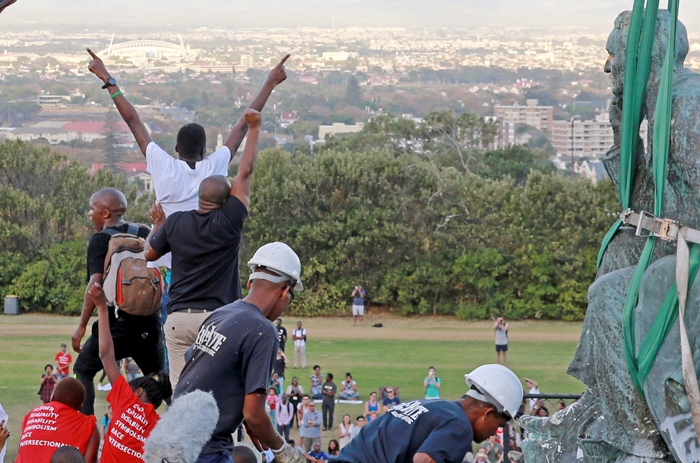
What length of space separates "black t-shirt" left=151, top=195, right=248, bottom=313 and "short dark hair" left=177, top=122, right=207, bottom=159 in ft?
2.05

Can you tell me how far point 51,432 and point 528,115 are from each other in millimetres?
122590

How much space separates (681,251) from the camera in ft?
9.55

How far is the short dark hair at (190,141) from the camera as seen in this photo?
16.6 ft

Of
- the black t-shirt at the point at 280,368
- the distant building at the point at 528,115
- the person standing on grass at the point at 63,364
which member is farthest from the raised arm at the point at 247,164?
the distant building at the point at 528,115

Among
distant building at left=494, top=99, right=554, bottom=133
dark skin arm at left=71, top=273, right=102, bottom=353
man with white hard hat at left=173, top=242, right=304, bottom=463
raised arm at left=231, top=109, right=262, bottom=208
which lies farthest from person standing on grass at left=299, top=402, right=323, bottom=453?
distant building at left=494, top=99, right=554, bottom=133

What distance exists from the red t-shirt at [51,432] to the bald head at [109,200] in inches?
51.7

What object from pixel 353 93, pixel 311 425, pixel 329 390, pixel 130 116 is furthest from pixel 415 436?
pixel 353 93

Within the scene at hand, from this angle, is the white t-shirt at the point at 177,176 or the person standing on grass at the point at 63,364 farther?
the person standing on grass at the point at 63,364

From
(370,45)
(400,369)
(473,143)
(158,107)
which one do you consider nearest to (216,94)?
(158,107)

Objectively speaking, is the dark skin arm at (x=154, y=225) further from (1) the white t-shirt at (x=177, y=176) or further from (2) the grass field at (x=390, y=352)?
(2) the grass field at (x=390, y=352)

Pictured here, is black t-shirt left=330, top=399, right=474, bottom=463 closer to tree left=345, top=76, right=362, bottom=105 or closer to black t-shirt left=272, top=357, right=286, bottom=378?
black t-shirt left=272, top=357, right=286, bottom=378

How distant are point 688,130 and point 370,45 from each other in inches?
6803

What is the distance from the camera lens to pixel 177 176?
4.98 meters

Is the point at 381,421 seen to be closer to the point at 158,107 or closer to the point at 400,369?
the point at 400,369
